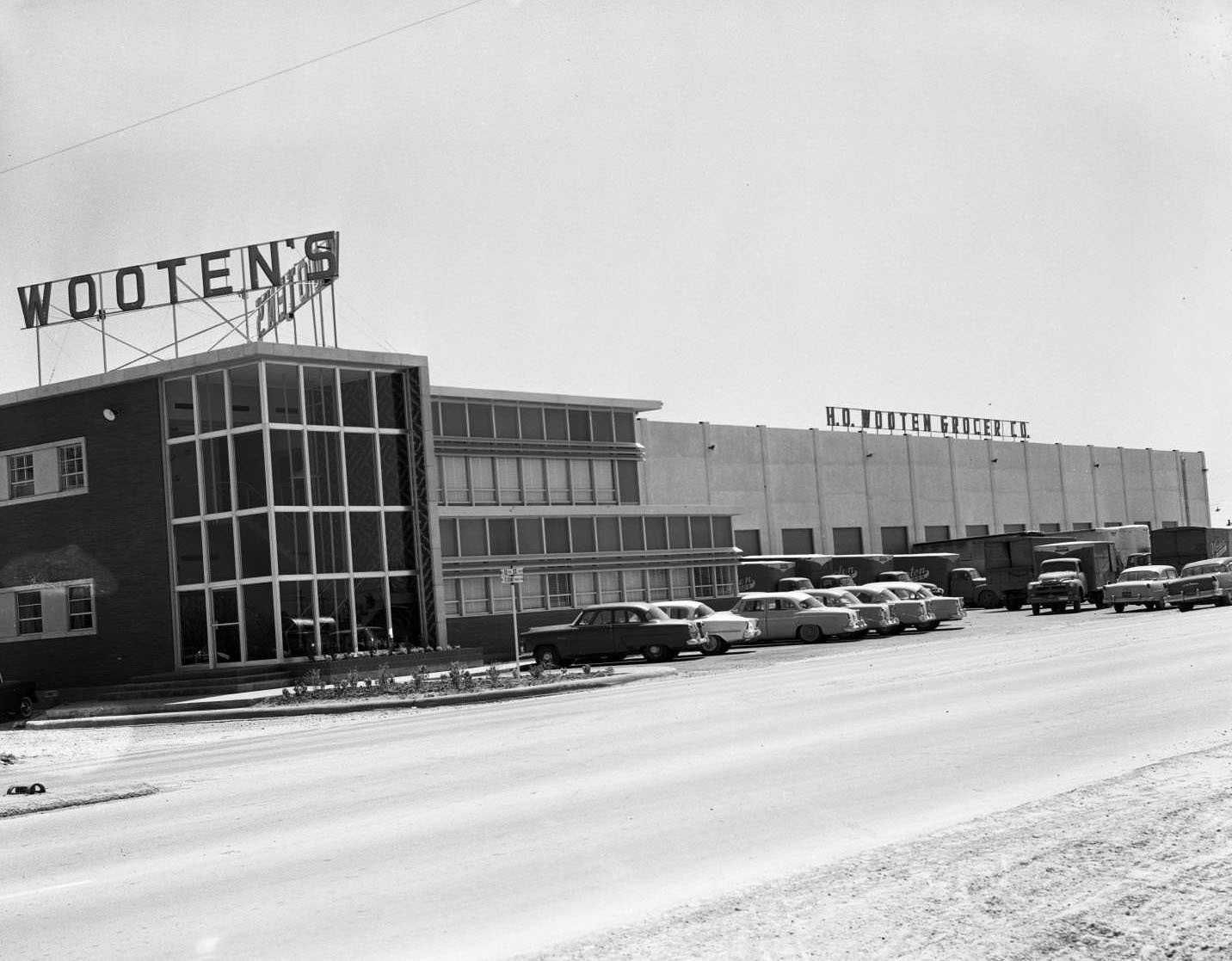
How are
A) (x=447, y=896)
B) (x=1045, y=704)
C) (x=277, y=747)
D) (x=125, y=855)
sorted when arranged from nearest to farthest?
(x=447, y=896) < (x=125, y=855) < (x=1045, y=704) < (x=277, y=747)

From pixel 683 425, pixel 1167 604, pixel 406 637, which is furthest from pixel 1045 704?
pixel 683 425

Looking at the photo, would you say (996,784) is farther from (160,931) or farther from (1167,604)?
(1167,604)

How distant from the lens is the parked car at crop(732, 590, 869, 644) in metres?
42.8

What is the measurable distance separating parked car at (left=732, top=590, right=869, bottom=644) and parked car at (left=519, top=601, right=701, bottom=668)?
19.7 ft

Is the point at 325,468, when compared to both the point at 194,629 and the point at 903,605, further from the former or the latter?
the point at 903,605

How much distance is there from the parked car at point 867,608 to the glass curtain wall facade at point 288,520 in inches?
522

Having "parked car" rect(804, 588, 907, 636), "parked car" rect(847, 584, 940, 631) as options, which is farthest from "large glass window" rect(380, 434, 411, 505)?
"parked car" rect(847, 584, 940, 631)

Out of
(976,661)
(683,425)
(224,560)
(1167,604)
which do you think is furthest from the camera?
(683,425)

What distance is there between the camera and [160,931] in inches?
298

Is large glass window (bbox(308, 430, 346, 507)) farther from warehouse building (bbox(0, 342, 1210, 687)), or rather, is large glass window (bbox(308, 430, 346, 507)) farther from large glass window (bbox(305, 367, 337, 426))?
large glass window (bbox(305, 367, 337, 426))

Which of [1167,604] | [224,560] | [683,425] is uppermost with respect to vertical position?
[683,425]

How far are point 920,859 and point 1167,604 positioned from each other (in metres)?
45.0

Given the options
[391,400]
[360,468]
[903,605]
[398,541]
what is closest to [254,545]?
[360,468]

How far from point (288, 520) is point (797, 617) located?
1577 cm
